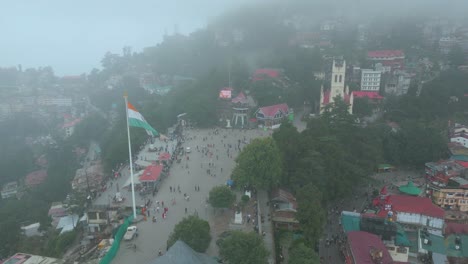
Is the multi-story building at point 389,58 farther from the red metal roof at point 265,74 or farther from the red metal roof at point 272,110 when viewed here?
the red metal roof at point 272,110

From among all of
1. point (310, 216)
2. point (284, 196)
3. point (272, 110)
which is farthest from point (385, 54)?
point (310, 216)

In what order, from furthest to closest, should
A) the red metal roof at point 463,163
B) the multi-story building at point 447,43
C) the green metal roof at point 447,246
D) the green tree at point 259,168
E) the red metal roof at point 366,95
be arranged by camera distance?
the multi-story building at point 447,43
the red metal roof at point 366,95
the red metal roof at point 463,163
the green tree at point 259,168
the green metal roof at point 447,246

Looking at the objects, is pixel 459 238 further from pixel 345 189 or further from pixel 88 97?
pixel 88 97

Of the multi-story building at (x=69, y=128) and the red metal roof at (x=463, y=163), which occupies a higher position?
the red metal roof at (x=463, y=163)

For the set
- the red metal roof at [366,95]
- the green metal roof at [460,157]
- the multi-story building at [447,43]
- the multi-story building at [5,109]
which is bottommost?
the multi-story building at [5,109]

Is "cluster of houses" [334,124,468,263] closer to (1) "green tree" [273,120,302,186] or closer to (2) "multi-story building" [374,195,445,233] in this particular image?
(2) "multi-story building" [374,195,445,233]

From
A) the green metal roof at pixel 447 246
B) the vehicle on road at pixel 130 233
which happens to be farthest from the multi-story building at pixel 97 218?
the green metal roof at pixel 447 246
